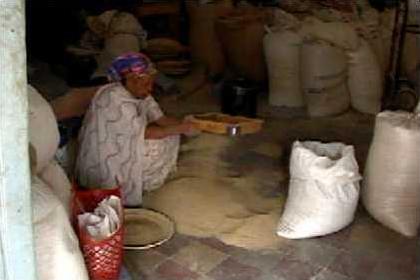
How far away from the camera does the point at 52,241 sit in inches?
79.0

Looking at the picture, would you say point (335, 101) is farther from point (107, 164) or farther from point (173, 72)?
point (107, 164)

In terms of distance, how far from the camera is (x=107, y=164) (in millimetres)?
3121

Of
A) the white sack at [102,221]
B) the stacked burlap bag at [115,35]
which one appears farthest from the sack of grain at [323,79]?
the white sack at [102,221]

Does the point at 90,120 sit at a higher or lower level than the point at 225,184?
higher

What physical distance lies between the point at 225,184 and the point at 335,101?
5.24 feet

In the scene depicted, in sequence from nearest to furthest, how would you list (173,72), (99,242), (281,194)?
(99,242) < (281,194) < (173,72)

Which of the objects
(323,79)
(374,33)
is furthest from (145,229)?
(374,33)

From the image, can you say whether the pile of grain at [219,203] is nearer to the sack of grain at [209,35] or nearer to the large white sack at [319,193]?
the large white sack at [319,193]

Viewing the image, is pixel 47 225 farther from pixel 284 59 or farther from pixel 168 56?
pixel 168 56

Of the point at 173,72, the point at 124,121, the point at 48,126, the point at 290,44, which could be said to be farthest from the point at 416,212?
the point at 173,72

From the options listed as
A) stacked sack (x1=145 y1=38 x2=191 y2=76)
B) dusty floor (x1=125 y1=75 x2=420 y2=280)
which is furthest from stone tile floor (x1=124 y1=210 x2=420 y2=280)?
stacked sack (x1=145 y1=38 x2=191 y2=76)

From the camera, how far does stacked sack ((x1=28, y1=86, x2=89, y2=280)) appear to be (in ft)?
6.50

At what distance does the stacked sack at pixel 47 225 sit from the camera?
6.50 ft

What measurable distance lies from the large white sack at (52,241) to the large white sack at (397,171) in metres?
1.55
